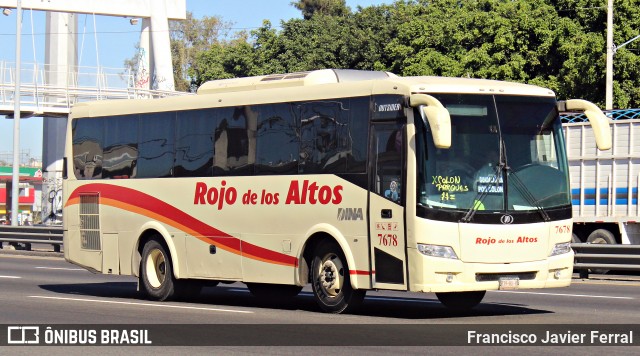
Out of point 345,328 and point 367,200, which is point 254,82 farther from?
point 345,328

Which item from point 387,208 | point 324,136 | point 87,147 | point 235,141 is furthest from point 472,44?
point 387,208

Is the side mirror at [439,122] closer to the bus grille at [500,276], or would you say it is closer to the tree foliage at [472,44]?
the bus grille at [500,276]

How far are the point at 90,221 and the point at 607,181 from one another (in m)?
12.4

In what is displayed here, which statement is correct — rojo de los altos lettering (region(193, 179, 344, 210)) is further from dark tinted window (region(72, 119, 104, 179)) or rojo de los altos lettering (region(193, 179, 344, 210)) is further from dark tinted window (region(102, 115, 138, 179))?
dark tinted window (region(72, 119, 104, 179))

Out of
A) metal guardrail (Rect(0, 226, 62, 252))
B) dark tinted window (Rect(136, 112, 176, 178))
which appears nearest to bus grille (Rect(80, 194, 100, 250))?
dark tinted window (Rect(136, 112, 176, 178))

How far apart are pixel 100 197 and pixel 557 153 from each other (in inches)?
320

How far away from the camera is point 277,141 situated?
17.0 m

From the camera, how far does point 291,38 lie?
7175 cm

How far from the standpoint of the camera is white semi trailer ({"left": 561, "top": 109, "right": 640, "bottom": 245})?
2698cm

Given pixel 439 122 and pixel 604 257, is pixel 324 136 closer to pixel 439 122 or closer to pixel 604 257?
pixel 439 122

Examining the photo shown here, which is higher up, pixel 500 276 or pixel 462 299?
pixel 500 276

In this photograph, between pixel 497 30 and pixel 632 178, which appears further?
pixel 497 30

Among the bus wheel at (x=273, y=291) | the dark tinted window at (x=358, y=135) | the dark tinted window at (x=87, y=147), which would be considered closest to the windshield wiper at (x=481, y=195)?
the dark tinted window at (x=358, y=135)

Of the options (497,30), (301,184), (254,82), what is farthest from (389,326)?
(497,30)
